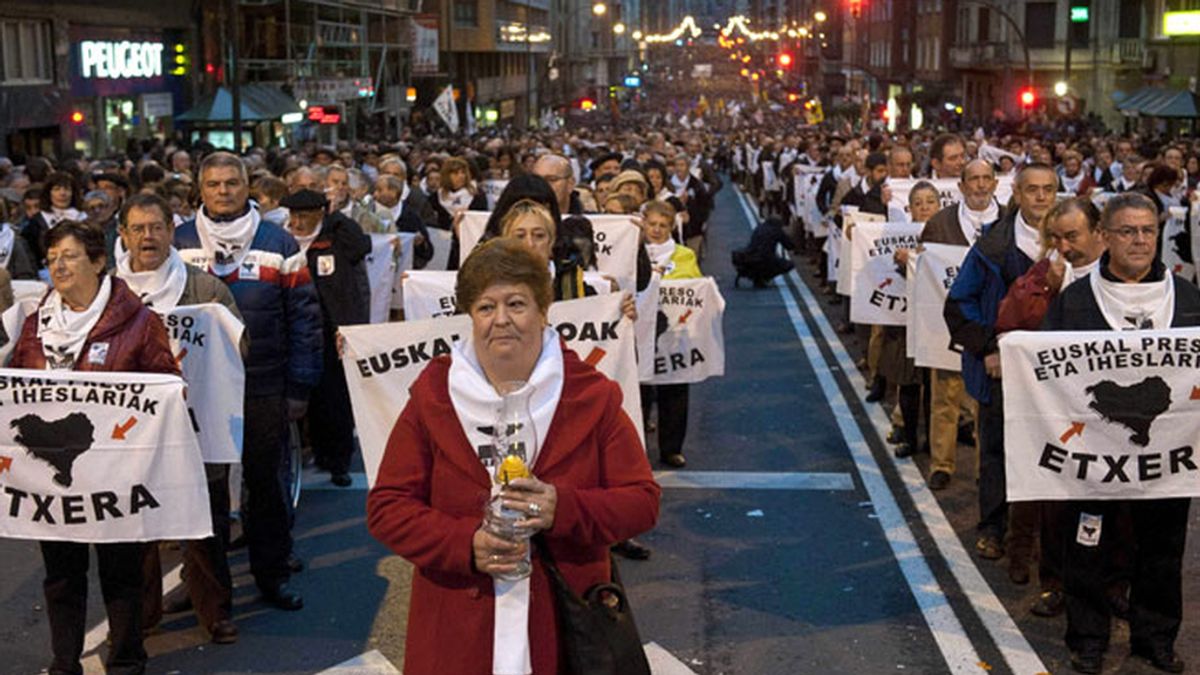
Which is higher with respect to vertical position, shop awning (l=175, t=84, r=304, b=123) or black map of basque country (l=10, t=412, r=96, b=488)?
shop awning (l=175, t=84, r=304, b=123)

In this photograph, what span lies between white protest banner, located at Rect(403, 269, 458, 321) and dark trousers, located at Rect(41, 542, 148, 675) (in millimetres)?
3394

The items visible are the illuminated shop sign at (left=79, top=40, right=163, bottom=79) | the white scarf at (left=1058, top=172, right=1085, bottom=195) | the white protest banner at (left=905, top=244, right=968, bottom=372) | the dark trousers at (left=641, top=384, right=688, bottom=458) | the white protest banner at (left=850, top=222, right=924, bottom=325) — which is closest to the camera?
the white protest banner at (left=905, top=244, right=968, bottom=372)

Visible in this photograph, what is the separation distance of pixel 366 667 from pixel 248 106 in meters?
32.5

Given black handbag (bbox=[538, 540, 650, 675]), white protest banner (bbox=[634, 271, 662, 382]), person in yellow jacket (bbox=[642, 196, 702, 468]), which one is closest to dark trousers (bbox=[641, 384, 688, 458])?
person in yellow jacket (bbox=[642, 196, 702, 468])

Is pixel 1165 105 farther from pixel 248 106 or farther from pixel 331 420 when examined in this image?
pixel 331 420

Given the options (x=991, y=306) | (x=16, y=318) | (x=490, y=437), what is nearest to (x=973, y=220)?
(x=991, y=306)

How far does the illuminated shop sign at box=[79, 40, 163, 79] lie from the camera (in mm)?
35219

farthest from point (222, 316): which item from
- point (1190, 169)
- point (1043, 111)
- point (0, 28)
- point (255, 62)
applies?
point (1043, 111)

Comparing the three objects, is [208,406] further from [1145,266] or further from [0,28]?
[0,28]

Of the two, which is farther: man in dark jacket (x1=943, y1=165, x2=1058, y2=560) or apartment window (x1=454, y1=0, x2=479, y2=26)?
apartment window (x1=454, y1=0, x2=479, y2=26)

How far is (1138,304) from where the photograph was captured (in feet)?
22.2

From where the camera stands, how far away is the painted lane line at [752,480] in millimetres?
10383

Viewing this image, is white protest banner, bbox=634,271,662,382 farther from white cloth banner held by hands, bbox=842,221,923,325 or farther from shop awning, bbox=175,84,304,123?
shop awning, bbox=175,84,304,123

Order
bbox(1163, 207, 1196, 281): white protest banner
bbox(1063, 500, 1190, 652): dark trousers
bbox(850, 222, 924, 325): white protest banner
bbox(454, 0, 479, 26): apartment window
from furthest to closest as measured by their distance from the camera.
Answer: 1. bbox(454, 0, 479, 26): apartment window
2. bbox(1163, 207, 1196, 281): white protest banner
3. bbox(850, 222, 924, 325): white protest banner
4. bbox(1063, 500, 1190, 652): dark trousers
